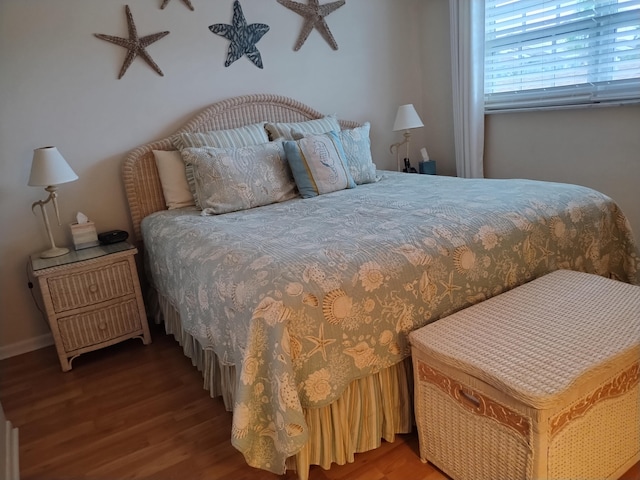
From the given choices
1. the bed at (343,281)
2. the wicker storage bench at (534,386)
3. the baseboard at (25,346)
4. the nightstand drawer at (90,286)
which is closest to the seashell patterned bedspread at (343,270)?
the bed at (343,281)

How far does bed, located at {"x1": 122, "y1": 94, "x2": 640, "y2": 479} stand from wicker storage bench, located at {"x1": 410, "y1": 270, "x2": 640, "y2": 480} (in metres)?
0.13

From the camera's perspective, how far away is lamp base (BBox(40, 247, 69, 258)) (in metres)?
2.33

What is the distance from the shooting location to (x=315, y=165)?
8.07ft

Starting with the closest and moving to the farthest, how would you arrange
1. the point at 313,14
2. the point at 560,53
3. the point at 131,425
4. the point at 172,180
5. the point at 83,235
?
1. the point at 131,425
2. the point at 83,235
3. the point at 172,180
4. the point at 560,53
5. the point at 313,14

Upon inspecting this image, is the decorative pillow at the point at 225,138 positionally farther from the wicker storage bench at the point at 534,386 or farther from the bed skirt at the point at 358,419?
the wicker storage bench at the point at 534,386

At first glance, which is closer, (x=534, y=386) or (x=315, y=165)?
(x=534, y=386)

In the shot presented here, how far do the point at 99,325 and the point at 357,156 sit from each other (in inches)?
67.5

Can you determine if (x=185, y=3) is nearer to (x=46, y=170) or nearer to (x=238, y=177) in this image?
(x=238, y=177)

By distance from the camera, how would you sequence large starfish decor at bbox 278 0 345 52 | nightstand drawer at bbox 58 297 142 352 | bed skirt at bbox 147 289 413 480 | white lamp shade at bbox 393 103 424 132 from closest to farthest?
bed skirt at bbox 147 289 413 480 < nightstand drawer at bbox 58 297 142 352 < large starfish decor at bbox 278 0 345 52 < white lamp shade at bbox 393 103 424 132

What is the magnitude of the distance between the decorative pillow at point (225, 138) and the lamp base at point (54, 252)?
32.9 inches

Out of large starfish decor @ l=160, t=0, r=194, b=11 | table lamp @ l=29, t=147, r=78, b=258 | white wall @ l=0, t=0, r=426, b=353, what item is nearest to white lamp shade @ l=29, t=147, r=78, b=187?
table lamp @ l=29, t=147, r=78, b=258

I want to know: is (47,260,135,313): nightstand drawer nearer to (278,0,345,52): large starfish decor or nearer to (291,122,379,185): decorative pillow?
(291,122,379,185): decorative pillow

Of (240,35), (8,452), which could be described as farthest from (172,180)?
(8,452)

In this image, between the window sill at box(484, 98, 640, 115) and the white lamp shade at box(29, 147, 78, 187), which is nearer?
the white lamp shade at box(29, 147, 78, 187)
